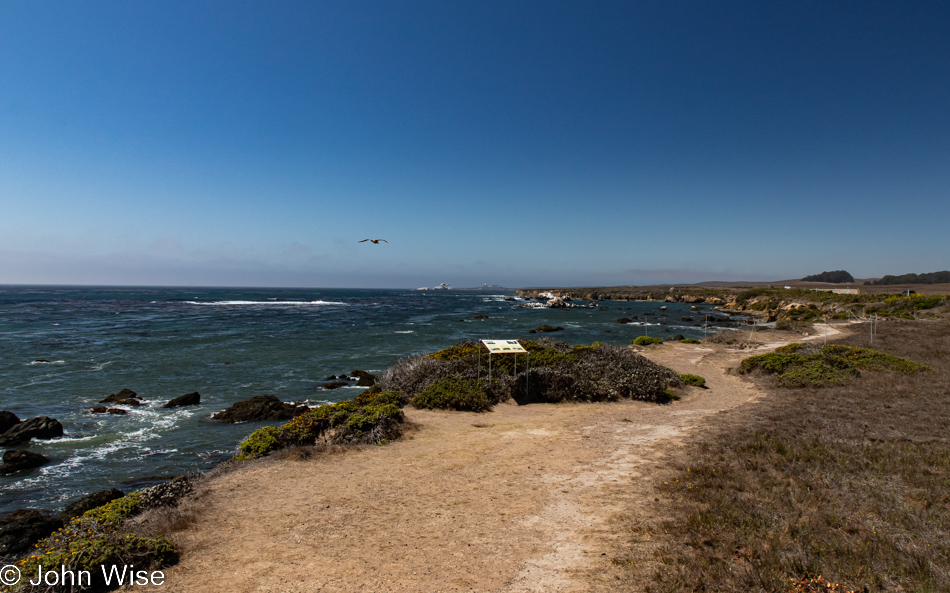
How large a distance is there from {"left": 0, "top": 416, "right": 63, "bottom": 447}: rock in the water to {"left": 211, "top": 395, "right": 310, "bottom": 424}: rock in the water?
4.17 metres

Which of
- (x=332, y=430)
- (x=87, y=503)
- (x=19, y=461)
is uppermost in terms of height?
(x=332, y=430)

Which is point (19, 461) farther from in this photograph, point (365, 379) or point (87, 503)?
point (365, 379)

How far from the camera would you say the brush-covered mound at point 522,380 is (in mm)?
15102

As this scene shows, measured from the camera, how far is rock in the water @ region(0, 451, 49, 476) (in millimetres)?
10485

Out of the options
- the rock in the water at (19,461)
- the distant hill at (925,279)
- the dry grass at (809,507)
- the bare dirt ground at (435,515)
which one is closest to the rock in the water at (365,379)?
the bare dirt ground at (435,515)

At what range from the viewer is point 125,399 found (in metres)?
17.0

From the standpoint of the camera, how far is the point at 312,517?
273 inches

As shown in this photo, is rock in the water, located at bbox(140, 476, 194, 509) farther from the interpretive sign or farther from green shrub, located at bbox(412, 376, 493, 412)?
the interpretive sign

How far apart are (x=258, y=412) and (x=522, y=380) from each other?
31.9 ft

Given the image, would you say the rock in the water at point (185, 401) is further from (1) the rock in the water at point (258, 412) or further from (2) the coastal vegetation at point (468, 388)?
(2) the coastal vegetation at point (468, 388)

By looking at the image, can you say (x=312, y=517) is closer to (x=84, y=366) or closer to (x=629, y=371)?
(x=629, y=371)

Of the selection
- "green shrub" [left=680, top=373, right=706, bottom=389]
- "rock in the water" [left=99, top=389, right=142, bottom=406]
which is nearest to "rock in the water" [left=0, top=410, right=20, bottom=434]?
"rock in the water" [left=99, top=389, right=142, bottom=406]

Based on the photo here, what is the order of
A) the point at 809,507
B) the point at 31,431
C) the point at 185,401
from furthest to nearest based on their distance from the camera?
1. the point at 185,401
2. the point at 31,431
3. the point at 809,507

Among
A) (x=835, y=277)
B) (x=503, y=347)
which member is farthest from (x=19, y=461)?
(x=835, y=277)
